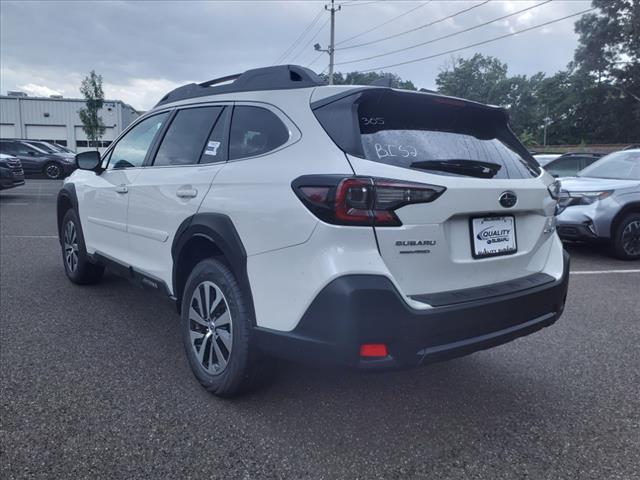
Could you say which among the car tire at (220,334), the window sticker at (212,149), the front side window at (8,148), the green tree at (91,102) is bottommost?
the car tire at (220,334)

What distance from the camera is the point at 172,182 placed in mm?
3135

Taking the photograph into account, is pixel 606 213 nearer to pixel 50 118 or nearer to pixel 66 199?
pixel 66 199

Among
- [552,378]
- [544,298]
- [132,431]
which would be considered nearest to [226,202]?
[132,431]

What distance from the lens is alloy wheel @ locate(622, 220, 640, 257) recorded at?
22.1 feet

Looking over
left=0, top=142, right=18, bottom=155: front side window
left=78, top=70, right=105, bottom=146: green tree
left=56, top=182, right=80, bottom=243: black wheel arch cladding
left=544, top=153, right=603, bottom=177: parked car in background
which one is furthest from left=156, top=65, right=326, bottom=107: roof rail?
left=78, top=70, right=105, bottom=146: green tree

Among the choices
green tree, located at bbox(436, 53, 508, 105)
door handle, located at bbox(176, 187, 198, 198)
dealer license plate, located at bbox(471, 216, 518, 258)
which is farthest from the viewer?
green tree, located at bbox(436, 53, 508, 105)

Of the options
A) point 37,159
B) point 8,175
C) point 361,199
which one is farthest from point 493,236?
point 37,159

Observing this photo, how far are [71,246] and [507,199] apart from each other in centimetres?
436

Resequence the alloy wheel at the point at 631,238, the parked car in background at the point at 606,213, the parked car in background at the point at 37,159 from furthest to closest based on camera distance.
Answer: the parked car in background at the point at 37,159, the alloy wheel at the point at 631,238, the parked car in background at the point at 606,213

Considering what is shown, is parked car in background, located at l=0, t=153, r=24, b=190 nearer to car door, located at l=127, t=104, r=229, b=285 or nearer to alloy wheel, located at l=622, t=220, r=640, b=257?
car door, located at l=127, t=104, r=229, b=285

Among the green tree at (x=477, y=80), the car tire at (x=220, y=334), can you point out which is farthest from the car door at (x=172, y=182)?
the green tree at (x=477, y=80)

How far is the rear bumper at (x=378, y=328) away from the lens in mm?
2012

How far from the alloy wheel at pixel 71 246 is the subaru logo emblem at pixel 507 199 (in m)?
4.06

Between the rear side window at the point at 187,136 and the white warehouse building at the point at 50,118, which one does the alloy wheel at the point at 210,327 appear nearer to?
the rear side window at the point at 187,136
